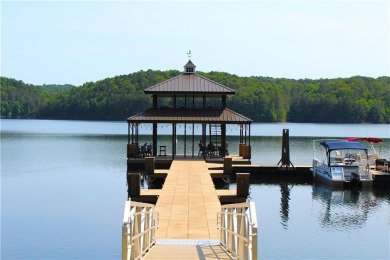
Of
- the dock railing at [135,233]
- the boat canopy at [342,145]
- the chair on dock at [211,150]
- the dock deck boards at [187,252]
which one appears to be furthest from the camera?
the chair on dock at [211,150]

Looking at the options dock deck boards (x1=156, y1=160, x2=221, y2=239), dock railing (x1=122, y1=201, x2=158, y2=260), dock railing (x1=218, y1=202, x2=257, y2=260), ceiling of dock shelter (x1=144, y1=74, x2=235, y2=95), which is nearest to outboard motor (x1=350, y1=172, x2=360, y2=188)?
dock deck boards (x1=156, y1=160, x2=221, y2=239)

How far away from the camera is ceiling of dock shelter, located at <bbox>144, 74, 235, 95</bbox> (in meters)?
33.7

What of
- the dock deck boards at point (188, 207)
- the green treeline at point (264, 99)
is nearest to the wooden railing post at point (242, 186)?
the dock deck boards at point (188, 207)

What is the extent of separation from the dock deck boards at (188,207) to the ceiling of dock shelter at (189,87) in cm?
743

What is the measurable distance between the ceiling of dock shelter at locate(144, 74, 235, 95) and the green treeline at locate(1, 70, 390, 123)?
88.9 metres

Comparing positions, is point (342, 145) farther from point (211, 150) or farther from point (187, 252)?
point (187, 252)

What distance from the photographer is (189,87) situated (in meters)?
34.2

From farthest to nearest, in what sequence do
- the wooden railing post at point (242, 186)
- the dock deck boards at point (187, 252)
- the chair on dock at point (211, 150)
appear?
the chair on dock at point (211, 150)
the wooden railing post at point (242, 186)
the dock deck boards at point (187, 252)

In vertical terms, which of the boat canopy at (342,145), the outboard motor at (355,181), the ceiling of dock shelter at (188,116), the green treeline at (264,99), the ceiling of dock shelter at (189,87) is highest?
the green treeline at (264,99)

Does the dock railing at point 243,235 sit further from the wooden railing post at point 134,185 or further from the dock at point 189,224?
the wooden railing post at point 134,185

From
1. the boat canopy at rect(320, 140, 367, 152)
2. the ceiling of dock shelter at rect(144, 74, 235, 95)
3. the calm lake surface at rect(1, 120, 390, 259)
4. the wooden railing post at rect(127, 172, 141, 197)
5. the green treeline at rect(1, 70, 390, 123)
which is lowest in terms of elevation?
the calm lake surface at rect(1, 120, 390, 259)

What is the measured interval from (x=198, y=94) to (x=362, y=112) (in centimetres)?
10079

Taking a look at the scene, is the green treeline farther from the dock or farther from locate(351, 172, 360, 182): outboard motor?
the dock

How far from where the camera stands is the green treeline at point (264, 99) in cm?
12875
